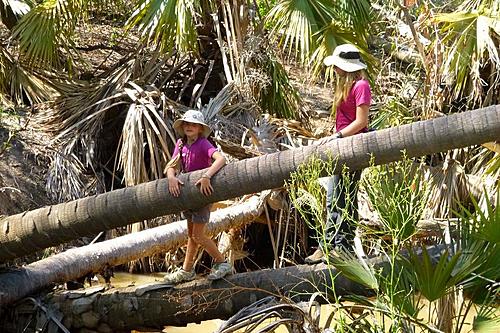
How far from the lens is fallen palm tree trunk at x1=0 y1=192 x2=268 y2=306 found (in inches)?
269

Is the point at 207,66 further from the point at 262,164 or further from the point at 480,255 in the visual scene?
the point at 480,255

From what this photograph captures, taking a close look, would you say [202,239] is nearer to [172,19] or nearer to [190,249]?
[190,249]

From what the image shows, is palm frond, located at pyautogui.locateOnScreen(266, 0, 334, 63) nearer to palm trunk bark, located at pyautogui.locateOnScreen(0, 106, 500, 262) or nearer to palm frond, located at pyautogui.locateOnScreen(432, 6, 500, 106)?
palm frond, located at pyautogui.locateOnScreen(432, 6, 500, 106)

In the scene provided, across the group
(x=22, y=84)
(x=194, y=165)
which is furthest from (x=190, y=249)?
(x=22, y=84)

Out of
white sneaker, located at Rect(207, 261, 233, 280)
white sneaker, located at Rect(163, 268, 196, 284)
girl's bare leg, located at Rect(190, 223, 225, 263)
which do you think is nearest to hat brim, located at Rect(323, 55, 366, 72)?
girl's bare leg, located at Rect(190, 223, 225, 263)

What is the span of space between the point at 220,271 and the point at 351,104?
1.56m

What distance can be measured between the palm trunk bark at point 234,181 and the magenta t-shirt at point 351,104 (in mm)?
1057

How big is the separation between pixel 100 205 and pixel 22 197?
4275 mm

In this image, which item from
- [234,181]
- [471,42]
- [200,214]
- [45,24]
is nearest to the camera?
[234,181]

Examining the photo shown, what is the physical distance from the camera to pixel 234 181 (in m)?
5.74

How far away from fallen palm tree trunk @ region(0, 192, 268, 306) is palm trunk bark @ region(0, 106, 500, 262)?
0.26m

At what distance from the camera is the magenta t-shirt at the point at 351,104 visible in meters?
6.39

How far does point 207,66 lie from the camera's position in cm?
1163

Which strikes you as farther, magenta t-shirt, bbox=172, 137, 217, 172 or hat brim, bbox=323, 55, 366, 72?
hat brim, bbox=323, 55, 366, 72
